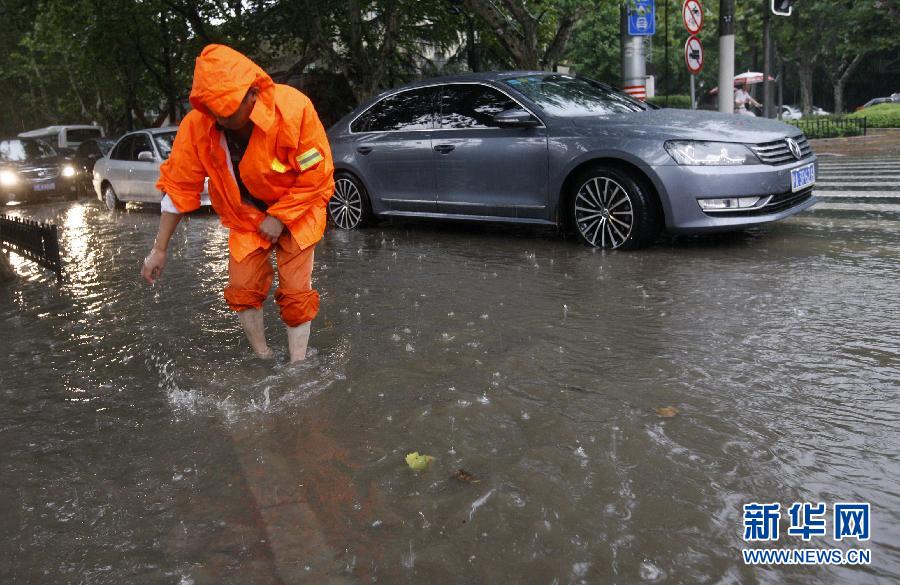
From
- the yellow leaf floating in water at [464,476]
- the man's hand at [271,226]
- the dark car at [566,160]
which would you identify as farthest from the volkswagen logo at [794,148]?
the yellow leaf floating in water at [464,476]

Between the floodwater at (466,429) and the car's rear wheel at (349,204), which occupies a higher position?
the car's rear wheel at (349,204)

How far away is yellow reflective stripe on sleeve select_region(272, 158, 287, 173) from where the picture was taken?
3920 millimetres

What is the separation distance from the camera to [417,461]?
129 inches

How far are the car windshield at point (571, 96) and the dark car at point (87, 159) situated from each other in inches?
609

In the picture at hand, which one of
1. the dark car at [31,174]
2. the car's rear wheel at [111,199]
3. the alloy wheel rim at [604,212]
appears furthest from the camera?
the dark car at [31,174]

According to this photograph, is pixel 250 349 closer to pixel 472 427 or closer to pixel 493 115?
pixel 472 427

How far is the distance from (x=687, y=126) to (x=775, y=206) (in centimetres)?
102

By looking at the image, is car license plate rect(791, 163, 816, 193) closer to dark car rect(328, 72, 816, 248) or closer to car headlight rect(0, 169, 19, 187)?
dark car rect(328, 72, 816, 248)

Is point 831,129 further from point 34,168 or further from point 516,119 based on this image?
point 34,168

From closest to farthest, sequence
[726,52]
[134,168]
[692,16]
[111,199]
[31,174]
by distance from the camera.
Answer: [726,52], [692,16], [134,168], [111,199], [31,174]

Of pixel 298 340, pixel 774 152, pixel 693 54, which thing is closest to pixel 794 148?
pixel 774 152

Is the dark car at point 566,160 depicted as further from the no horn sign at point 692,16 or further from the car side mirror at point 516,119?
the no horn sign at point 692,16

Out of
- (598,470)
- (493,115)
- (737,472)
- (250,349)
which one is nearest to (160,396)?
(250,349)

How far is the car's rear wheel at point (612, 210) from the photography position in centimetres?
722
